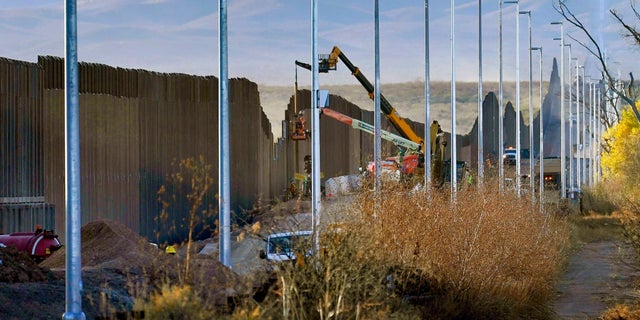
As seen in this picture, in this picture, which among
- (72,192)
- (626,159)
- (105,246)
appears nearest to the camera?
(72,192)

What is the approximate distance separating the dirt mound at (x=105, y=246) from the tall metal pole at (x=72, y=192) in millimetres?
10600

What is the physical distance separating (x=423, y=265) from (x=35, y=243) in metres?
10.2

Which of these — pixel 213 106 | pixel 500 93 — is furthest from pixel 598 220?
pixel 213 106

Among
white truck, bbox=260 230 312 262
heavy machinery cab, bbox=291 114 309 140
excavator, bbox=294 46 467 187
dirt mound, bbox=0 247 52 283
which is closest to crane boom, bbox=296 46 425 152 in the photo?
excavator, bbox=294 46 467 187

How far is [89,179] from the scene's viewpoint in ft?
124

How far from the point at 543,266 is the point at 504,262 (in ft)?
18.1

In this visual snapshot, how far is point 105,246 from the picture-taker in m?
30.0

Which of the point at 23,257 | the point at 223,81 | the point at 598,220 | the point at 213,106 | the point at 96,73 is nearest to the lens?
the point at 23,257

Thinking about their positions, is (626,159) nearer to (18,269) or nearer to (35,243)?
(35,243)

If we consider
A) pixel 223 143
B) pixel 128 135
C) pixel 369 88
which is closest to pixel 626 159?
pixel 369 88

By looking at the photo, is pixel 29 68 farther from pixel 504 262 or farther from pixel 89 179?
pixel 504 262

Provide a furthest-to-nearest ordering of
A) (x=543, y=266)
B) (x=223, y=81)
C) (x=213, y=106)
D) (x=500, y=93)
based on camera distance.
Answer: (x=500, y=93) → (x=213, y=106) → (x=543, y=266) → (x=223, y=81)

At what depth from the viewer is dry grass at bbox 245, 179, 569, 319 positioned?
15688 mm

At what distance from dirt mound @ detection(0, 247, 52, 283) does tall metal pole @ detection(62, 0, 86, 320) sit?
6.34 meters
